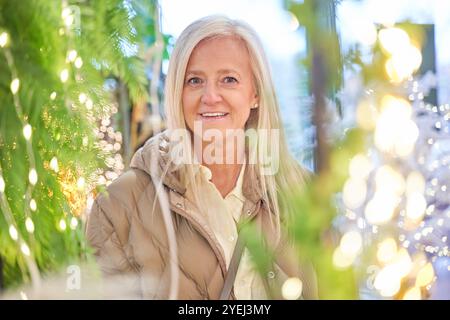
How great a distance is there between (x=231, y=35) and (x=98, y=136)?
43 centimetres

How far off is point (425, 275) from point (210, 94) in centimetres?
73

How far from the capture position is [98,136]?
163 cm

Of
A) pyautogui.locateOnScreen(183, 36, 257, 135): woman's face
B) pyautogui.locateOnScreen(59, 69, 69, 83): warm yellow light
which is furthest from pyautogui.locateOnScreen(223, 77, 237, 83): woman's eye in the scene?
pyautogui.locateOnScreen(59, 69, 69, 83): warm yellow light

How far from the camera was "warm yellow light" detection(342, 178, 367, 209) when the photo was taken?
1.47 meters

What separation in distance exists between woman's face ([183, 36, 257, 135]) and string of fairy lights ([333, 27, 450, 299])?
1.00 feet

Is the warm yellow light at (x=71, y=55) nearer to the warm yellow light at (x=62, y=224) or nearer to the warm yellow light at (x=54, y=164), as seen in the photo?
the warm yellow light at (x=54, y=164)

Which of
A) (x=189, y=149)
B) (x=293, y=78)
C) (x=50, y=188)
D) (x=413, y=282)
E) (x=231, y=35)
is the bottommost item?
(x=413, y=282)

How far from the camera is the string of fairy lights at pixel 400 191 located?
153 cm

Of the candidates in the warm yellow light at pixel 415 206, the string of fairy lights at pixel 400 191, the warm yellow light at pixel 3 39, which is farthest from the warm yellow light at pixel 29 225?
the warm yellow light at pixel 415 206

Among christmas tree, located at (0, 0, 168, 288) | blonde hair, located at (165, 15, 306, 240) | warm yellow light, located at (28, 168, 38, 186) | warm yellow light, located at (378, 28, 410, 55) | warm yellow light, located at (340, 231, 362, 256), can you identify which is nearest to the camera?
warm yellow light, located at (378, 28, 410, 55)

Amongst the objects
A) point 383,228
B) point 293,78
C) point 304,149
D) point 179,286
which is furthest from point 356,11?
point 179,286

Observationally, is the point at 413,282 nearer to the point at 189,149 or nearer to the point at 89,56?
the point at 189,149

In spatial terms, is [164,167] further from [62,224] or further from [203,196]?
[62,224]

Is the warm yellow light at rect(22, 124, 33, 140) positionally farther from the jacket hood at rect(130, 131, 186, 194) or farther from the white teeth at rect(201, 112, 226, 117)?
the white teeth at rect(201, 112, 226, 117)
